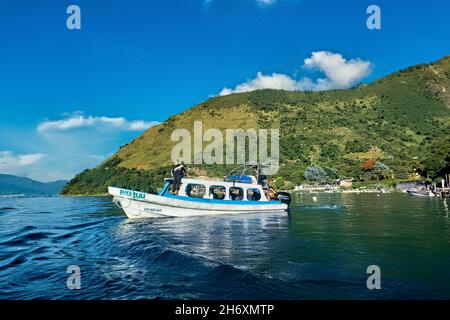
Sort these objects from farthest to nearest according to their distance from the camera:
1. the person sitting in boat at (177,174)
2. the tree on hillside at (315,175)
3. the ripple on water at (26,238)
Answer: the tree on hillside at (315,175) < the person sitting in boat at (177,174) < the ripple on water at (26,238)

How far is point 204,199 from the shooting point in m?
33.9


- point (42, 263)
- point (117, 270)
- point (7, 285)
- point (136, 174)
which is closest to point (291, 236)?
point (117, 270)

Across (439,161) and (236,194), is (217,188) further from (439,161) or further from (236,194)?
(439,161)

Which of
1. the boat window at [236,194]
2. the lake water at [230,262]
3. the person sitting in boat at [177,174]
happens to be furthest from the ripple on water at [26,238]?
the boat window at [236,194]

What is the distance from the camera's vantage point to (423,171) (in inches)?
3625

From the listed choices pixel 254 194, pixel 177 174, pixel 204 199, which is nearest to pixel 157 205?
pixel 177 174

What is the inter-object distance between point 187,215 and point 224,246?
49.4 feet

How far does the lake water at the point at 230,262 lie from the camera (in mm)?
11211

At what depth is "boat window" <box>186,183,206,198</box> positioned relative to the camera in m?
33.5

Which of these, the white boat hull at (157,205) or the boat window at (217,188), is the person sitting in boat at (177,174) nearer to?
the white boat hull at (157,205)

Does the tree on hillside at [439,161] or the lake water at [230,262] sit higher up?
the tree on hillside at [439,161]

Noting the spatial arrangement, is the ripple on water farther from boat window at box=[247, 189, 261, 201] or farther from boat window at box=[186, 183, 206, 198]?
boat window at box=[247, 189, 261, 201]

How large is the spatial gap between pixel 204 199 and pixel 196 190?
4.05ft

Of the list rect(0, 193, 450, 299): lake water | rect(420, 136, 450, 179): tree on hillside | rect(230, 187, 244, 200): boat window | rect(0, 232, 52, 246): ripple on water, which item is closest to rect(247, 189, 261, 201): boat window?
rect(230, 187, 244, 200): boat window
